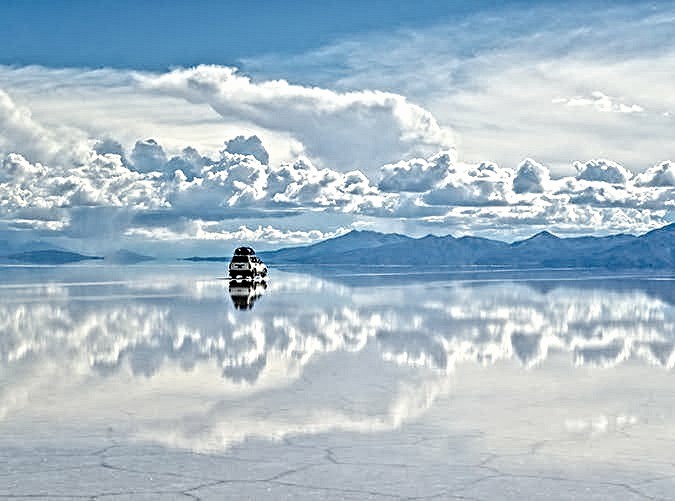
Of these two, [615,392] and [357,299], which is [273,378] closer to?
[615,392]

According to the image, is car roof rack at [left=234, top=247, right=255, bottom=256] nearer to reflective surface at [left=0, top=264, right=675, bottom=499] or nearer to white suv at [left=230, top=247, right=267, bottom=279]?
white suv at [left=230, top=247, right=267, bottom=279]

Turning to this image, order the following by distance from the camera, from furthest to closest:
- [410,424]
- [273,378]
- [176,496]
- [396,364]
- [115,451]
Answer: [396,364] < [273,378] < [410,424] < [115,451] < [176,496]

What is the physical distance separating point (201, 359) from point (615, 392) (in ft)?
45.0

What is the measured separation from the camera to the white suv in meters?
103

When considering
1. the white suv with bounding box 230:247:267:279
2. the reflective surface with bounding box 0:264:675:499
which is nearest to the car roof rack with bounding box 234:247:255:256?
the white suv with bounding box 230:247:267:279

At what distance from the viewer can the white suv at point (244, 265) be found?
103 metres

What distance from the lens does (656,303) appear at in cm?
6650

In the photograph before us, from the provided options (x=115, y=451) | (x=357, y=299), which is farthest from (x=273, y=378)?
(x=357, y=299)

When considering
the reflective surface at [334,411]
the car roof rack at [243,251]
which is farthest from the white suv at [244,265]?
the reflective surface at [334,411]

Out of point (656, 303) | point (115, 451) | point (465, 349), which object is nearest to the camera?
point (115, 451)

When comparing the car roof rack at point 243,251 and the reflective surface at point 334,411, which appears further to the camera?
the car roof rack at point 243,251

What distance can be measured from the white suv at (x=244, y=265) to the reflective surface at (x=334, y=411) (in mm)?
61370

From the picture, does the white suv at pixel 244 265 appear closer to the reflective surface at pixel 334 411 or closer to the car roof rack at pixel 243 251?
the car roof rack at pixel 243 251

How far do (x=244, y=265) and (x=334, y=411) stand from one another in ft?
275
